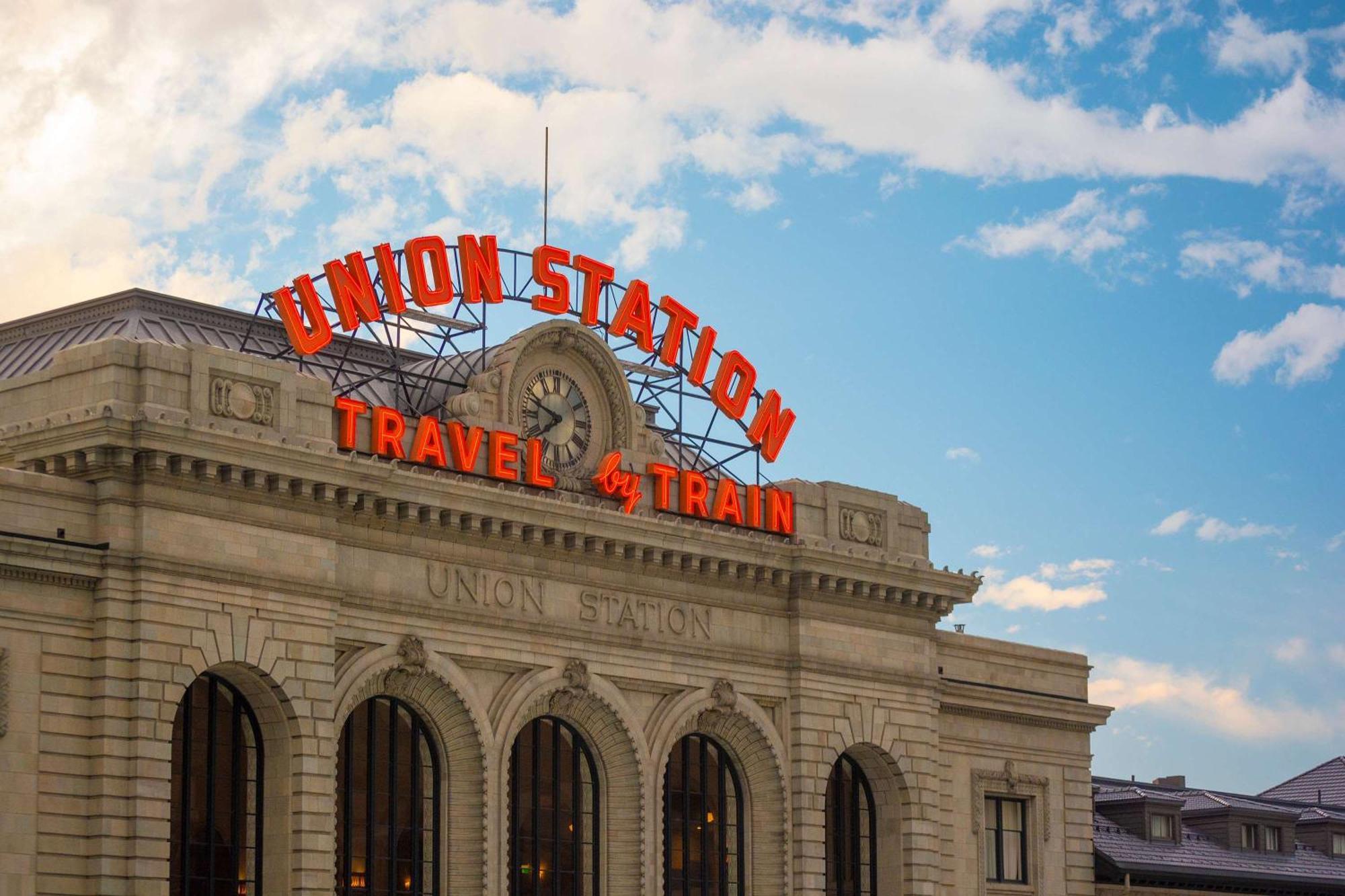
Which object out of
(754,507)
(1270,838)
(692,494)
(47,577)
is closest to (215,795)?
(47,577)

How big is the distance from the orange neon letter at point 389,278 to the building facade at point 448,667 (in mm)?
3202

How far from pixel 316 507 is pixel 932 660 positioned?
26238 mm

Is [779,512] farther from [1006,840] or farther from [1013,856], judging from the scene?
[1013,856]

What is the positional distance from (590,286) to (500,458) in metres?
8.32

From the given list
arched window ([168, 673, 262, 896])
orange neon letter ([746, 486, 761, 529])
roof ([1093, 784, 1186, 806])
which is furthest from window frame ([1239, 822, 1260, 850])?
arched window ([168, 673, 262, 896])

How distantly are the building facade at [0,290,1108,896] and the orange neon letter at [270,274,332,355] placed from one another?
3125 millimetres

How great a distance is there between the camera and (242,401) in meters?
59.9

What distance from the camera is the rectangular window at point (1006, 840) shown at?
82688mm

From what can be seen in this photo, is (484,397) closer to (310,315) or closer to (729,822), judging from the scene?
(310,315)

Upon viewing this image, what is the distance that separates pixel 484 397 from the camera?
68.5 meters

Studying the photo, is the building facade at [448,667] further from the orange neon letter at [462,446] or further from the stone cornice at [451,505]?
the orange neon letter at [462,446]

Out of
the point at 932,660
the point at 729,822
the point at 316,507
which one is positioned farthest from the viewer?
the point at 932,660

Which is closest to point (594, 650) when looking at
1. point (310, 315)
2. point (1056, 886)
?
point (310, 315)

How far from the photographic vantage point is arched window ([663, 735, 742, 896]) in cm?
7194
